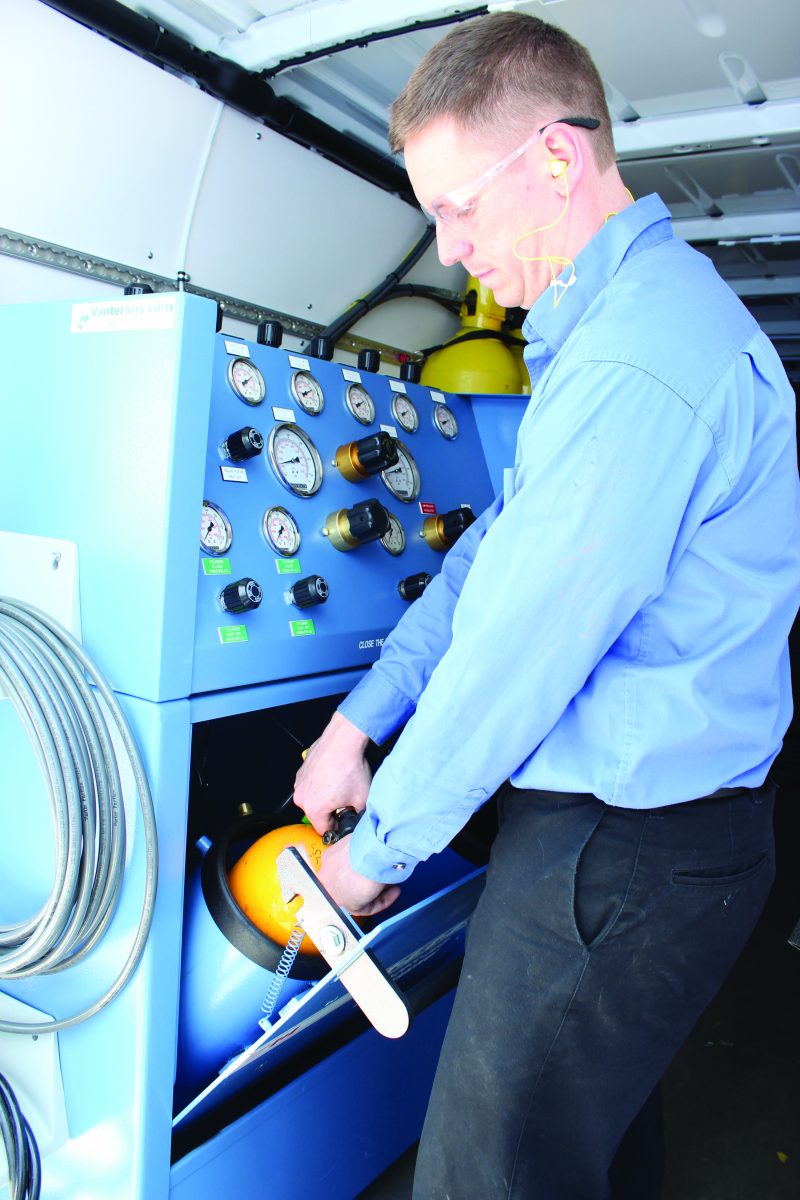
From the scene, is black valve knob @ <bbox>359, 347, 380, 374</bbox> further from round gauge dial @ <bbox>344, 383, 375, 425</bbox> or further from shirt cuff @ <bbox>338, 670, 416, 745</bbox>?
shirt cuff @ <bbox>338, 670, 416, 745</bbox>

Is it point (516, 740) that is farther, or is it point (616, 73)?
point (616, 73)

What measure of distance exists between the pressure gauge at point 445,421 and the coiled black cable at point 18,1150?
4.62 feet

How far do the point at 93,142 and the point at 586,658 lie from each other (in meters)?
1.46

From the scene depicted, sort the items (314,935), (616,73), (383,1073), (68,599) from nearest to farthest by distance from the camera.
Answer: (314,935) < (68,599) < (383,1073) < (616,73)

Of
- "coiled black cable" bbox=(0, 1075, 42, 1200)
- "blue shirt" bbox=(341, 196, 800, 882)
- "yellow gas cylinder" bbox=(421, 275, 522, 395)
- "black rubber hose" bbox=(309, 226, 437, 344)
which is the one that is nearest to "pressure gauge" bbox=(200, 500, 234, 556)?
"blue shirt" bbox=(341, 196, 800, 882)

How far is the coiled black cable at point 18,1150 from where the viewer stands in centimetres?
131

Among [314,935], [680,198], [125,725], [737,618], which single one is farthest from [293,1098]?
[680,198]

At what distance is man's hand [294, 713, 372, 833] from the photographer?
4.13ft

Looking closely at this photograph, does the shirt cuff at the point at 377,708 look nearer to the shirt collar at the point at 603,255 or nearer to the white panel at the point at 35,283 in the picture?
the shirt collar at the point at 603,255

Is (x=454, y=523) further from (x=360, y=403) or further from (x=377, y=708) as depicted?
(x=377, y=708)

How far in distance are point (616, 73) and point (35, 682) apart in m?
1.72

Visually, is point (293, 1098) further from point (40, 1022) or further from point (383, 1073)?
point (40, 1022)

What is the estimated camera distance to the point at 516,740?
3.11ft

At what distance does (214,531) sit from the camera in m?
1.27
